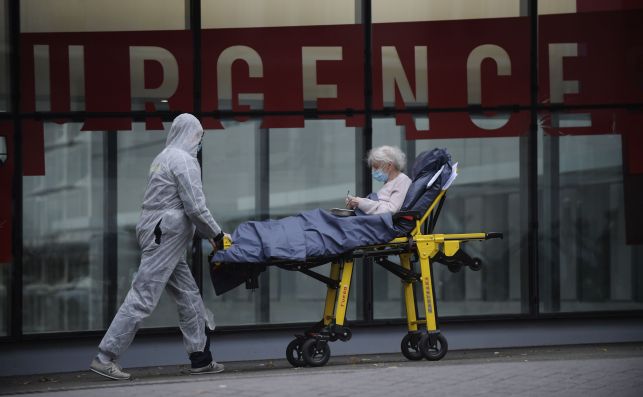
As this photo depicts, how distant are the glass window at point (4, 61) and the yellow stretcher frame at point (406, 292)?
128 inches

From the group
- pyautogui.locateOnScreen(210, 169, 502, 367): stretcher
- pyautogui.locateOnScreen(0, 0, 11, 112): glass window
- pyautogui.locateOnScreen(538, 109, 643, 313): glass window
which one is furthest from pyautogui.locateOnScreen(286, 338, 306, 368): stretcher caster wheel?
pyautogui.locateOnScreen(0, 0, 11, 112): glass window

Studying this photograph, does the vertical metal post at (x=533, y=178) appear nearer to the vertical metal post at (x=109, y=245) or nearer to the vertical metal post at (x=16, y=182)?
the vertical metal post at (x=109, y=245)

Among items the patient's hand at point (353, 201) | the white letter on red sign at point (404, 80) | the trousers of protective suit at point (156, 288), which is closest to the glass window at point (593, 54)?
the white letter on red sign at point (404, 80)

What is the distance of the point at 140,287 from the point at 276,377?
1.32 meters

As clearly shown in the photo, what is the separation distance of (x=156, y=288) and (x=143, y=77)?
2.62 meters

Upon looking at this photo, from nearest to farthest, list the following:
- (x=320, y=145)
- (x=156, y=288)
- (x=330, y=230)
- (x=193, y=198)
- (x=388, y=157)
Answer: (x=193, y=198) → (x=156, y=288) → (x=330, y=230) → (x=388, y=157) → (x=320, y=145)

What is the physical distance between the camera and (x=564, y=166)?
1123 cm

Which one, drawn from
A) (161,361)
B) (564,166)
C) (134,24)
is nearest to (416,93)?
(564,166)

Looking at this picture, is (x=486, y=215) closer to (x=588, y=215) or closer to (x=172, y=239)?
(x=588, y=215)

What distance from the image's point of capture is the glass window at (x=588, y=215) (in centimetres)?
1118

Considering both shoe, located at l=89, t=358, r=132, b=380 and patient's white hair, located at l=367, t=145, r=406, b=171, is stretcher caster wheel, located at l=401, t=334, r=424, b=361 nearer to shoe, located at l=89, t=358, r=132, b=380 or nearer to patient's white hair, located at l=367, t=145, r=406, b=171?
patient's white hair, located at l=367, t=145, r=406, b=171

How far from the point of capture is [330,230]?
8.83 metres

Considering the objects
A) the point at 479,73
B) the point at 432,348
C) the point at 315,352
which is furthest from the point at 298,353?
the point at 479,73

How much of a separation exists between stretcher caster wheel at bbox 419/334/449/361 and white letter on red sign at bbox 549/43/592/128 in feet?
9.71
